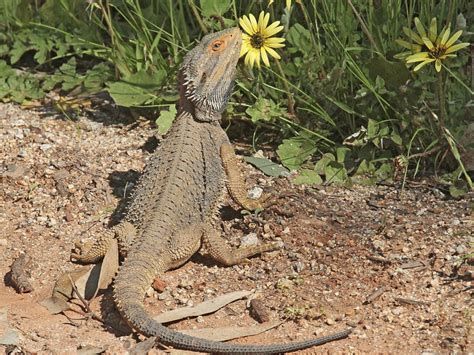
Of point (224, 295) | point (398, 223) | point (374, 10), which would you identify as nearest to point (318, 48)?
point (374, 10)

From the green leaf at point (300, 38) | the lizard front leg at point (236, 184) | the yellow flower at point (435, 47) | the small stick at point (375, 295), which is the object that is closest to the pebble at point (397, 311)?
the small stick at point (375, 295)

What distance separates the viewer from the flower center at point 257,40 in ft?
23.8

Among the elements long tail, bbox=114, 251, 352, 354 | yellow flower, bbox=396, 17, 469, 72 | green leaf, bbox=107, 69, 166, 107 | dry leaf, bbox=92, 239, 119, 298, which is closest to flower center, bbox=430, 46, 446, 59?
yellow flower, bbox=396, 17, 469, 72

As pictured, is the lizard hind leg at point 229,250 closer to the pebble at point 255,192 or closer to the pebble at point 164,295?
the pebble at point 164,295

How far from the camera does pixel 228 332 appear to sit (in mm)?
6098

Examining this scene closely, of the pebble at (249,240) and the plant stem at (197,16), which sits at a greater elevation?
the plant stem at (197,16)

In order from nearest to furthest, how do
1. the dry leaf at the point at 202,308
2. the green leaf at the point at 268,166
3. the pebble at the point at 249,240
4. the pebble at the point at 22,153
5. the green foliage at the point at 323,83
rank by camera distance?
the dry leaf at the point at 202,308, the pebble at the point at 249,240, the green foliage at the point at 323,83, the green leaf at the point at 268,166, the pebble at the point at 22,153

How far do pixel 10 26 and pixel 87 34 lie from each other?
90 cm

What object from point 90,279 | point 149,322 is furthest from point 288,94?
point 149,322

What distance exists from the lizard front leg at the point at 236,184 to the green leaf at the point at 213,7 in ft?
4.22

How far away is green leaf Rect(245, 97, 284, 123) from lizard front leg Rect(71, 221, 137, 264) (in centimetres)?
154

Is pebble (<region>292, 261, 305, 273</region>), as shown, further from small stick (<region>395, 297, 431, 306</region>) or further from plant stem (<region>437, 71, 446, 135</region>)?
plant stem (<region>437, 71, 446, 135</region>)

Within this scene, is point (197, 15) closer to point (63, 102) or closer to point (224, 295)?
point (63, 102)

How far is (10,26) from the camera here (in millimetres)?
9344
